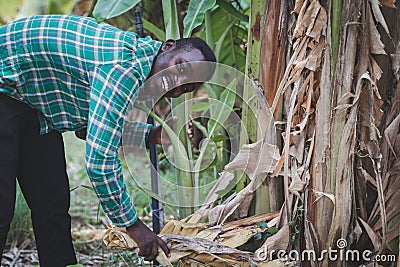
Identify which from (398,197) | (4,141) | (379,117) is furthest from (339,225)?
(4,141)

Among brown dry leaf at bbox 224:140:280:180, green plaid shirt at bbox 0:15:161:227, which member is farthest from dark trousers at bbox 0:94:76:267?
brown dry leaf at bbox 224:140:280:180

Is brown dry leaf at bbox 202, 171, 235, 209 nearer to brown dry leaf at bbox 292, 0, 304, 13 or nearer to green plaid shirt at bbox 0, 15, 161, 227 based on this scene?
green plaid shirt at bbox 0, 15, 161, 227

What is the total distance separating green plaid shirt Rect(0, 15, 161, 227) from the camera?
1.39m

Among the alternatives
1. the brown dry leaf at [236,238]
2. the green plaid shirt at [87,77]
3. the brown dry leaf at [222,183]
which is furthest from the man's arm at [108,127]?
the brown dry leaf at [222,183]

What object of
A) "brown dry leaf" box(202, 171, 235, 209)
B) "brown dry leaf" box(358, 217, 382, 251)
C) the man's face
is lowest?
"brown dry leaf" box(358, 217, 382, 251)

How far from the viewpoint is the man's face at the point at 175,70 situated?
144 cm

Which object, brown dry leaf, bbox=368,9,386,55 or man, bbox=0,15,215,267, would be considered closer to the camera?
man, bbox=0,15,215,267

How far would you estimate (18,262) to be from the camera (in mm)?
2332

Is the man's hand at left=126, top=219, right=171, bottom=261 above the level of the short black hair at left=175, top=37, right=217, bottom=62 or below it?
below

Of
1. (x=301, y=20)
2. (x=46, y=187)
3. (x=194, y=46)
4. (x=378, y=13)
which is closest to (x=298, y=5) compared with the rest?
(x=301, y=20)

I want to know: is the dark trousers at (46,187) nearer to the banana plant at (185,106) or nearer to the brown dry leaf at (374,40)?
the banana plant at (185,106)

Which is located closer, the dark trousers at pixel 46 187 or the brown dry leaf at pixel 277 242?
the brown dry leaf at pixel 277 242

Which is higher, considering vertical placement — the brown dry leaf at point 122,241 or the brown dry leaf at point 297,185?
the brown dry leaf at point 297,185

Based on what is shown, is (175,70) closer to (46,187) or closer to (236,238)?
(236,238)
